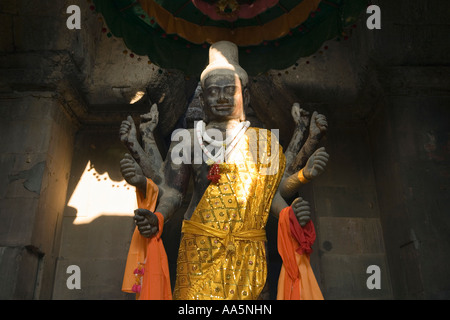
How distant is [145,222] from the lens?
3266 millimetres

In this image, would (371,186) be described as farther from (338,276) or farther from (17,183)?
(17,183)

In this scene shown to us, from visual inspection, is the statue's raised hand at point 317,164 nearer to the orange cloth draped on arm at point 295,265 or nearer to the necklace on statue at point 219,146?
the orange cloth draped on arm at point 295,265

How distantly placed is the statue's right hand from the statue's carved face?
4.00 ft

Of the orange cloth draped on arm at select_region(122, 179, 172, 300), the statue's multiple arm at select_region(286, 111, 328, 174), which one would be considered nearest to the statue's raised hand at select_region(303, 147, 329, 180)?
the statue's multiple arm at select_region(286, 111, 328, 174)

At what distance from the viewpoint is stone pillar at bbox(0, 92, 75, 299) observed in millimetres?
4008

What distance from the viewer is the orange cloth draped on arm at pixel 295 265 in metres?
3.21

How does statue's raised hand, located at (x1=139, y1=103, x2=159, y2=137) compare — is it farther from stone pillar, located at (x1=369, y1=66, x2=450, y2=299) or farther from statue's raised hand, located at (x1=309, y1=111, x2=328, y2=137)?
stone pillar, located at (x1=369, y1=66, x2=450, y2=299)

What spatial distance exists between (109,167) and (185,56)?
163 centimetres

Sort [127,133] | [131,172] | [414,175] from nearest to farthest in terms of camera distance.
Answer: [131,172] < [127,133] < [414,175]

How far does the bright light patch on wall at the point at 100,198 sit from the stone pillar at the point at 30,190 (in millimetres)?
200

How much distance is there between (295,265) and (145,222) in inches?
45.2

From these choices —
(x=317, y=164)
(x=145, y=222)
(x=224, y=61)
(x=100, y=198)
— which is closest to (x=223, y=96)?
(x=224, y=61)

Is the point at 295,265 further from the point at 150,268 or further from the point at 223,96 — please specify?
the point at 223,96

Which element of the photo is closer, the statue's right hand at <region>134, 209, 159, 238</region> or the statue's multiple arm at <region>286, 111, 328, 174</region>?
the statue's right hand at <region>134, 209, 159, 238</region>
